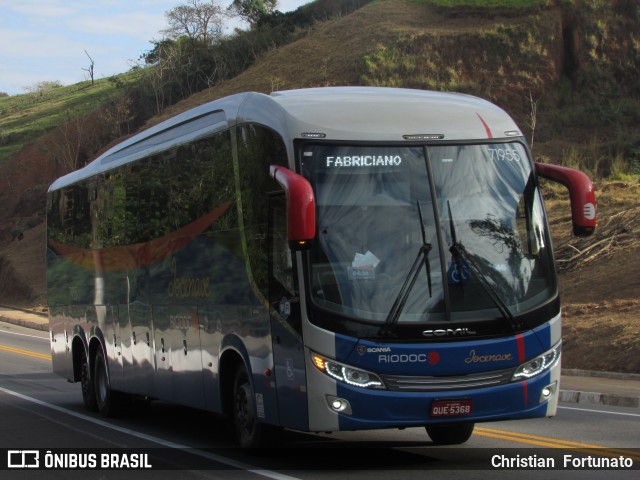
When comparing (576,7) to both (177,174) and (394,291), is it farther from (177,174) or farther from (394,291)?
(394,291)

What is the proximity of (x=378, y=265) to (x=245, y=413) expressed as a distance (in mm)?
2537

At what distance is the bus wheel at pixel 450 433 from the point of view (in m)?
11.5

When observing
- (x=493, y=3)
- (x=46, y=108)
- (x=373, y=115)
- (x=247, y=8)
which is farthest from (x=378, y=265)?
(x=46, y=108)

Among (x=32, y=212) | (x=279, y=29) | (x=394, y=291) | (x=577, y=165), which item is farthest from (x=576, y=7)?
(x=394, y=291)

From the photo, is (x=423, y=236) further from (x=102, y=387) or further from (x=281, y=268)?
(x=102, y=387)

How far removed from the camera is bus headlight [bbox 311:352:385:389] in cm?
912

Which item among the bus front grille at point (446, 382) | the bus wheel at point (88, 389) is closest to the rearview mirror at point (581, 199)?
the bus front grille at point (446, 382)

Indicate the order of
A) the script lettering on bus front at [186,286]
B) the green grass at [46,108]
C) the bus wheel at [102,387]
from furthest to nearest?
the green grass at [46,108] < the bus wheel at [102,387] < the script lettering on bus front at [186,286]

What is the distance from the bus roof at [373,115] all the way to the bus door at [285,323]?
29.3 inches

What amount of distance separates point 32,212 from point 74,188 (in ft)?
164

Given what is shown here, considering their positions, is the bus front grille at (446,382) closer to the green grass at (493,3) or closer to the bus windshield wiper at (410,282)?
the bus windshield wiper at (410,282)

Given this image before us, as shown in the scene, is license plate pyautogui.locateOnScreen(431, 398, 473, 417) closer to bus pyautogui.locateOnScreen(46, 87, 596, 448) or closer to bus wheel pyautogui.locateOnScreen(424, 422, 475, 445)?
bus pyautogui.locateOnScreen(46, 87, 596, 448)

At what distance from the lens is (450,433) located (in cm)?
1152

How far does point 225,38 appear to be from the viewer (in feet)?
240
